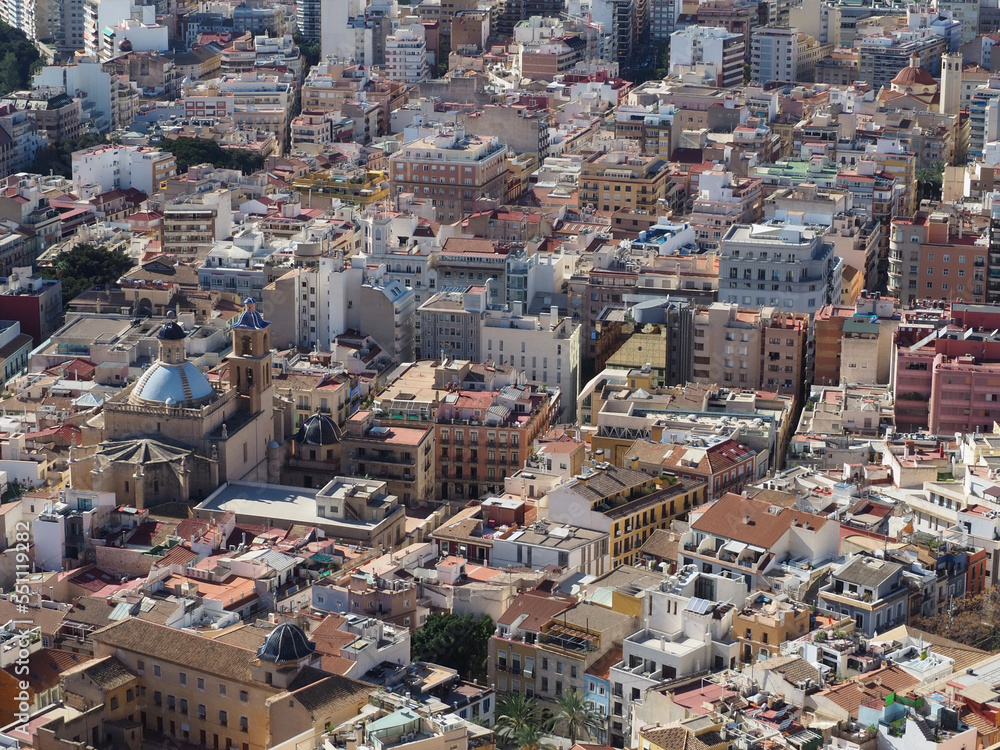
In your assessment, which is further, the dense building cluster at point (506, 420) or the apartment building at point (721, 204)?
the apartment building at point (721, 204)

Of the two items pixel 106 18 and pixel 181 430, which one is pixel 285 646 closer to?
pixel 181 430

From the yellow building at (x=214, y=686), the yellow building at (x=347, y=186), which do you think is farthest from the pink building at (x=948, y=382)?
the yellow building at (x=347, y=186)

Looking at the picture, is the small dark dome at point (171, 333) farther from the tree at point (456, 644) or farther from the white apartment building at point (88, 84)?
the white apartment building at point (88, 84)

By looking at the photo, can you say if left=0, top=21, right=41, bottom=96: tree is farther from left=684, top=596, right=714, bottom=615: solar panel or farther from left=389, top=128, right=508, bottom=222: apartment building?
left=684, top=596, right=714, bottom=615: solar panel

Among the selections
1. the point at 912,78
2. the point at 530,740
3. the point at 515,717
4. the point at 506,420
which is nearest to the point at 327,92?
the point at 912,78

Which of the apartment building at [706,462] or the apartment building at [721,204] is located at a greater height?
the apartment building at [721,204]

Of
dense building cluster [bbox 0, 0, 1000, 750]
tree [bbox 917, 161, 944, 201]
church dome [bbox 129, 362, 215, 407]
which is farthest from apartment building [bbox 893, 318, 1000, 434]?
tree [bbox 917, 161, 944, 201]
